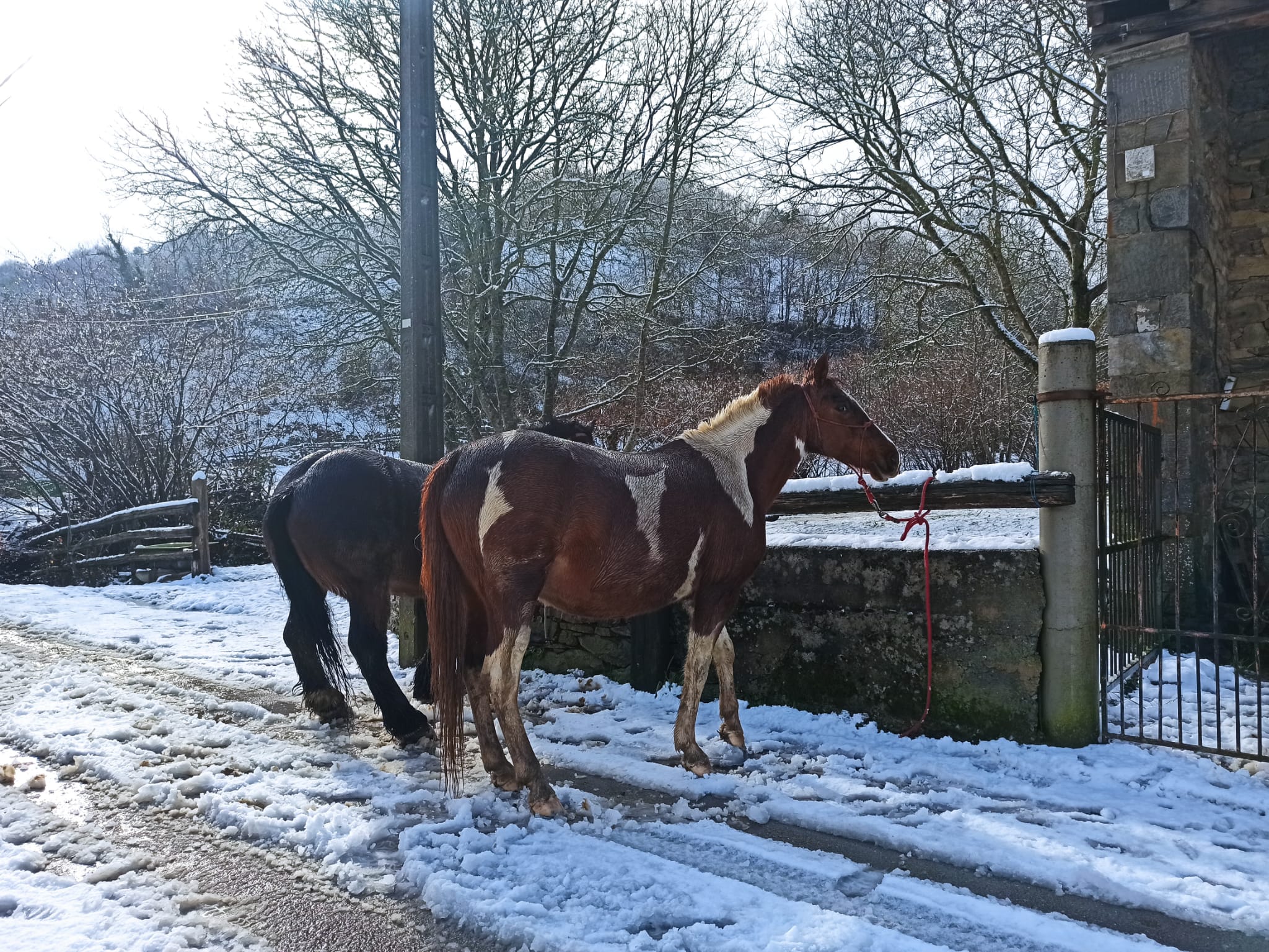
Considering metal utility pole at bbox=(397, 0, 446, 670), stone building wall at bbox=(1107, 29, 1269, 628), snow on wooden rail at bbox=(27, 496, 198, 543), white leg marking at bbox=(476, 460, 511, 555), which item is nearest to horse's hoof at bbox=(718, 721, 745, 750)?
white leg marking at bbox=(476, 460, 511, 555)

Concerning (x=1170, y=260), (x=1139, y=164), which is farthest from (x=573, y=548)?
(x=1139, y=164)

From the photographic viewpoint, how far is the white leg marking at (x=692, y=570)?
14.1 feet

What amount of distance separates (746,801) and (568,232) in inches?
330

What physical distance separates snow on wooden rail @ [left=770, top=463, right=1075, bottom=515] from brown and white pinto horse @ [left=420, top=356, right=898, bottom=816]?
40cm

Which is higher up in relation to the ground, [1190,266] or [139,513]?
[1190,266]

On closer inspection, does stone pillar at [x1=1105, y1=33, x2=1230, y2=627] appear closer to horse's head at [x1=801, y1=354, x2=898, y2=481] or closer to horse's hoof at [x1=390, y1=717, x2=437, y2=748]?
horse's head at [x1=801, y1=354, x2=898, y2=481]

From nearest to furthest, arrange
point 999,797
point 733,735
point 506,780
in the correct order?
point 999,797 < point 506,780 < point 733,735

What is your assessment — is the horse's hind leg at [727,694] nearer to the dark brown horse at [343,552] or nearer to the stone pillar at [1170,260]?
the dark brown horse at [343,552]

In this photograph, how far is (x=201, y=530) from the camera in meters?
12.8

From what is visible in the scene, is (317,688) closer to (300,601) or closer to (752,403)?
(300,601)

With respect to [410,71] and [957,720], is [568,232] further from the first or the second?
[957,720]

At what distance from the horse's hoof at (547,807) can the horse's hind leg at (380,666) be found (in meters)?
1.35

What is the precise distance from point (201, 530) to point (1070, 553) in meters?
12.3

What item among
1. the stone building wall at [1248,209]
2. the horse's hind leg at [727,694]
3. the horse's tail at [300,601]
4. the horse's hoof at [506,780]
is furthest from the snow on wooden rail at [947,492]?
the stone building wall at [1248,209]
